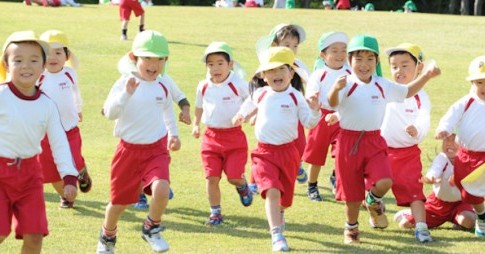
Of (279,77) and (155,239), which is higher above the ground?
(279,77)

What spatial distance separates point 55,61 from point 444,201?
4092mm

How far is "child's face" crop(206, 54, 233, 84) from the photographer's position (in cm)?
925

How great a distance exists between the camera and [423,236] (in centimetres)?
823

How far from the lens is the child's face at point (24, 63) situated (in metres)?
6.41

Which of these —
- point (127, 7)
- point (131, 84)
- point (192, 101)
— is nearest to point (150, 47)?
point (131, 84)

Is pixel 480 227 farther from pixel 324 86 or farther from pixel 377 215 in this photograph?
pixel 324 86

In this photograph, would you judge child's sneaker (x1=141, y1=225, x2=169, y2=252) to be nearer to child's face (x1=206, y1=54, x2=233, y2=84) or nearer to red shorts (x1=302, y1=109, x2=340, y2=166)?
child's face (x1=206, y1=54, x2=233, y2=84)

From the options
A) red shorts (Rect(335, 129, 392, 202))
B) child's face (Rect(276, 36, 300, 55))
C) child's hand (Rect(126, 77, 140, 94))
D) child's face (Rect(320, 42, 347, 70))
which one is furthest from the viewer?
child's face (Rect(276, 36, 300, 55))

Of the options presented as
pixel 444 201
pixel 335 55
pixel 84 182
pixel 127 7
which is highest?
pixel 127 7

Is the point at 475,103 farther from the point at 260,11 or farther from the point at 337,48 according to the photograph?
the point at 260,11

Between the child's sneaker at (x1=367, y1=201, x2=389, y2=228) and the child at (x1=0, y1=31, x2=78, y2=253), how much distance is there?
3.11 meters

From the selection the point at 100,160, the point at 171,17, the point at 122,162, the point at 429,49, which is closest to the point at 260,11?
the point at 171,17

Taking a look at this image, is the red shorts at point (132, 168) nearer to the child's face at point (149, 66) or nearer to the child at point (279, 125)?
the child's face at point (149, 66)

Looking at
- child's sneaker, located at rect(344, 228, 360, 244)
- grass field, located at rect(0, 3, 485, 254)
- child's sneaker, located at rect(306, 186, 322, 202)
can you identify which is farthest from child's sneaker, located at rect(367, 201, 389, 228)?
child's sneaker, located at rect(306, 186, 322, 202)
